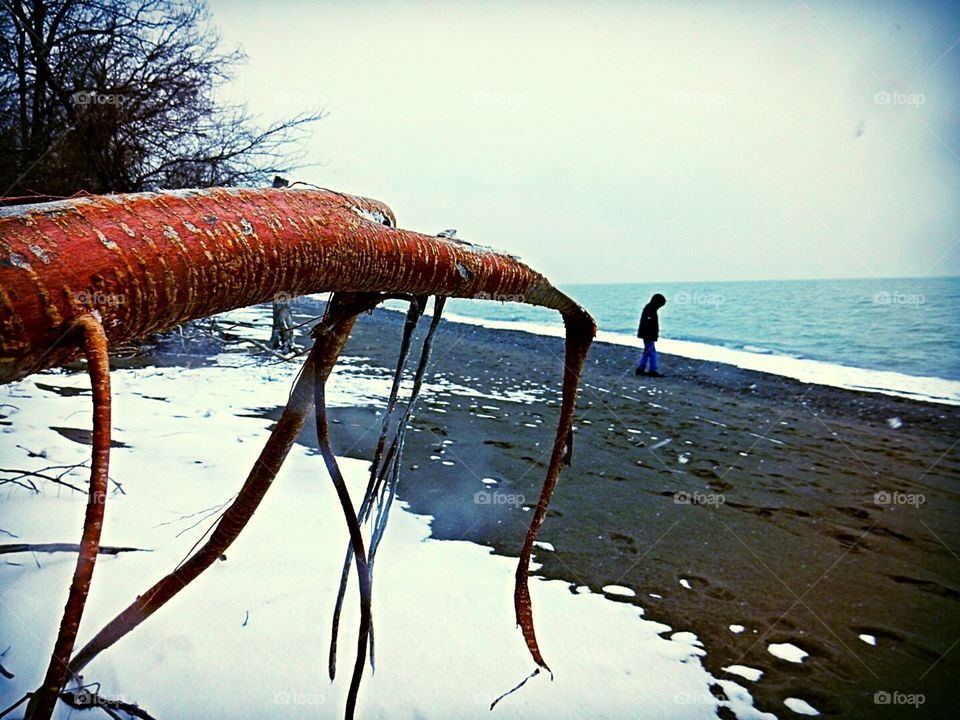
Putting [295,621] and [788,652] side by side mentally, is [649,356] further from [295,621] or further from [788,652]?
[295,621]

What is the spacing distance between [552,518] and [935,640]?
7.39ft

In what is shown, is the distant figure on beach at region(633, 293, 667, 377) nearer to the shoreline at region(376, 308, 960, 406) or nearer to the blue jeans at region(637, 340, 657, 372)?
the blue jeans at region(637, 340, 657, 372)

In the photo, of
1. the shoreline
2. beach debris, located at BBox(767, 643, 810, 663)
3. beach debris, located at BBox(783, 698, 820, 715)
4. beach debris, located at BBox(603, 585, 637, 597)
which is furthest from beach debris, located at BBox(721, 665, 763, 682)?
the shoreline

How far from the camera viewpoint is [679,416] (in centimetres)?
879

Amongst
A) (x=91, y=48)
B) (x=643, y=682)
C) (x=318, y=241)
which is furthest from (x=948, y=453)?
(x=91, y=48)

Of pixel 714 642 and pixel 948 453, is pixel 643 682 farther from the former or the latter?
pixel 948 453

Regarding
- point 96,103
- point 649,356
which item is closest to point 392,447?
point 96,103

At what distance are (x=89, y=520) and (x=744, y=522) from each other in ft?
15.8

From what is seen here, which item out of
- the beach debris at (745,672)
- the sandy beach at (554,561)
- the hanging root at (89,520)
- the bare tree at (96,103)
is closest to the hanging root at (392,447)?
the sandy beach at (554,561)

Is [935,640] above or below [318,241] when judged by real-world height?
below

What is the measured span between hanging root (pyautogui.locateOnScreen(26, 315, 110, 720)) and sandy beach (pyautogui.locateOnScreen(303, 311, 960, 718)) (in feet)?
7.76

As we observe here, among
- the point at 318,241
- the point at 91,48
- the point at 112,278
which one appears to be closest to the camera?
the point at 112,278

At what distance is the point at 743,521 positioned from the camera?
4.57m

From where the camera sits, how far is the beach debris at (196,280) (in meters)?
0.56
